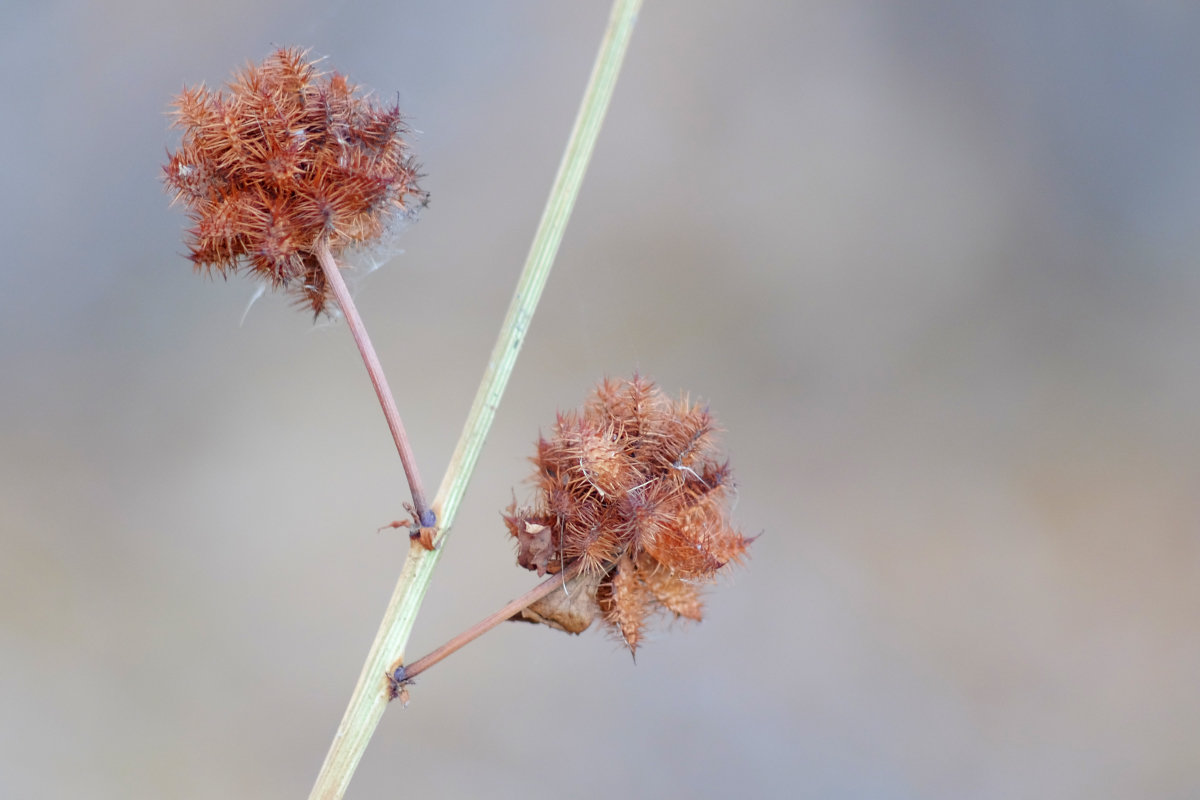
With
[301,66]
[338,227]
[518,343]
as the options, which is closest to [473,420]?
[518,343]

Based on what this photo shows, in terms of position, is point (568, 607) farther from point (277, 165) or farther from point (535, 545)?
point (277, 165)

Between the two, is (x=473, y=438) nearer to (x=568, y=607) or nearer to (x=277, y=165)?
(x=568, y=607)

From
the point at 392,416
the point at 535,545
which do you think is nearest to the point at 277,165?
the point at 392,416

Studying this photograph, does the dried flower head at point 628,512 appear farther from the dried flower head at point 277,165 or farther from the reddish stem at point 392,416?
the dried flower head at point 277,165

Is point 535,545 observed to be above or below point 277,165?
below

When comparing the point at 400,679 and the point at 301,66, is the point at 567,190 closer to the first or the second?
the point at 301,66

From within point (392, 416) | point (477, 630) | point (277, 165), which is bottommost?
point (477, 630)
